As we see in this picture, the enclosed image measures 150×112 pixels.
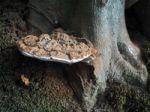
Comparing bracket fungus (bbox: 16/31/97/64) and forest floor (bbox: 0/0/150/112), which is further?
forest floor (bbox: 0/0/150/112)

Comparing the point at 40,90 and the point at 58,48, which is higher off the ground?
the point at 58,48

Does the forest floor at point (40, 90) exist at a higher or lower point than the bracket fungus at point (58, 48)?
lower

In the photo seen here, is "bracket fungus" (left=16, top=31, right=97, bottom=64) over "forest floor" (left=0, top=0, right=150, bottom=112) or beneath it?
over

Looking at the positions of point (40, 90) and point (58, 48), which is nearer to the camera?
point (58, 48)
